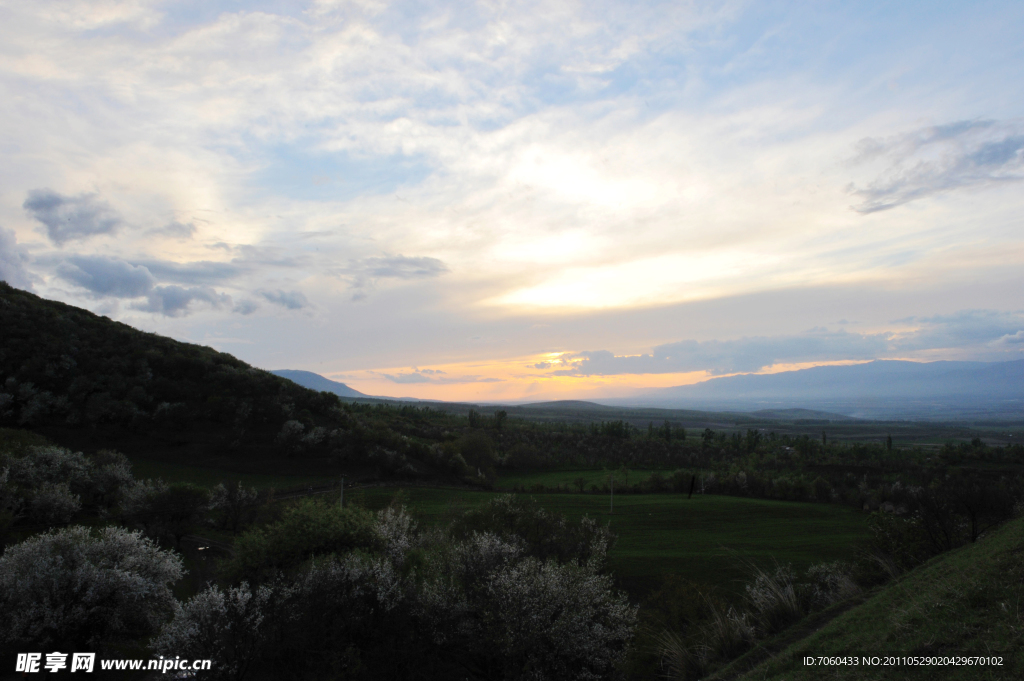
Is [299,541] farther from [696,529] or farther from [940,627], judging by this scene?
[696,529]

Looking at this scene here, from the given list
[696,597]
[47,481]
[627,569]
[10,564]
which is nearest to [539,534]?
[696,597]

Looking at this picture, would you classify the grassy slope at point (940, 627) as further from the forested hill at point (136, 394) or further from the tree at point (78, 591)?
the forested hill at point (136, 394)

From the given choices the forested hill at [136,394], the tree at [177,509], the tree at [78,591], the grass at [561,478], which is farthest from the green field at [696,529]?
the tree at [78,591]

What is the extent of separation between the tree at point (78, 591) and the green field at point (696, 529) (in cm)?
1903

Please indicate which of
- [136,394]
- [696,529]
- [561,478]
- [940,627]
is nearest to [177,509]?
[136,394]

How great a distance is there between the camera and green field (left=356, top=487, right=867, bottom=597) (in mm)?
30688

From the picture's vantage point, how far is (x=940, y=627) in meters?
7.55

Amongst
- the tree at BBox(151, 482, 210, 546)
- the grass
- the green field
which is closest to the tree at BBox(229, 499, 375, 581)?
the tree at BBox(151, 482, 210, 546)

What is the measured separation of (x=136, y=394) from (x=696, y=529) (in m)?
54.1

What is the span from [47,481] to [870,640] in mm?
36380

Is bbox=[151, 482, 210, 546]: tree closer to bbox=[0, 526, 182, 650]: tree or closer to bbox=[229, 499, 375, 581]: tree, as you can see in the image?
bbox=[229, 499, 375, 581]: tree

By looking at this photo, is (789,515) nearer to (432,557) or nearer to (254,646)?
(432,557)

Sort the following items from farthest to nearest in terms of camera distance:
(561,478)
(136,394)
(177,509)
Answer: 1. (561,478)
2. (136,394)
3. (177,509)

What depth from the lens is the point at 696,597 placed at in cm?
2159
